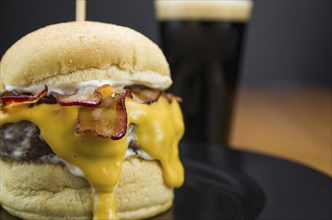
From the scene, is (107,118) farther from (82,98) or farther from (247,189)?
(247,189)

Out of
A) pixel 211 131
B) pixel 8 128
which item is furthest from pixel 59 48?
pixel 211 131

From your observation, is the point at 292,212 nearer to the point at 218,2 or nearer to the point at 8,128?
the point at 8,128

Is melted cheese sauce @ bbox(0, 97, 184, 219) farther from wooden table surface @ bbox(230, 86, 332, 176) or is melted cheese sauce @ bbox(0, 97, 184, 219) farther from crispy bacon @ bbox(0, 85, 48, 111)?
wooden table surface @ bbox(230, 86, 332, 176)

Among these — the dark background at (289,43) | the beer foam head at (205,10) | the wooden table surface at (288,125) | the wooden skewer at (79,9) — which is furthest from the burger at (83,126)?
the dark background at (289,43)

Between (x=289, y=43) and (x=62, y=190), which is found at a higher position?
(x=62, y=190)

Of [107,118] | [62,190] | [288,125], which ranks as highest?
[107,118]

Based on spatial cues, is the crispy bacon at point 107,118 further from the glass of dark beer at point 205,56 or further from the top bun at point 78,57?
the glass of dark beer at point 205,56

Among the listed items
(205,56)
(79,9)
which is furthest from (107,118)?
(205,56)
